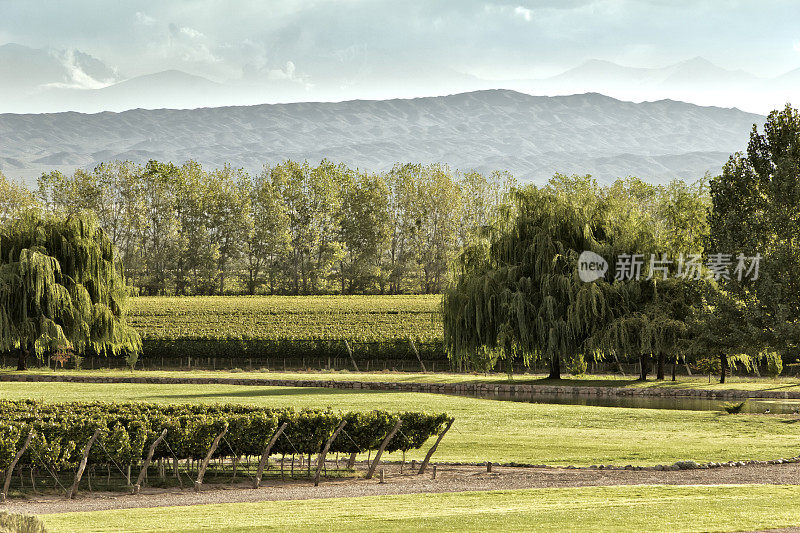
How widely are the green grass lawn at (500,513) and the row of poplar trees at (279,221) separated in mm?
88069

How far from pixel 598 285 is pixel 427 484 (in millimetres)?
28609

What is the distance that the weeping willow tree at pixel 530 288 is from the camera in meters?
43.8

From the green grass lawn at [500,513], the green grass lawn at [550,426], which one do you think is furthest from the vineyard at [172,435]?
the green grass lawn at [500,513]

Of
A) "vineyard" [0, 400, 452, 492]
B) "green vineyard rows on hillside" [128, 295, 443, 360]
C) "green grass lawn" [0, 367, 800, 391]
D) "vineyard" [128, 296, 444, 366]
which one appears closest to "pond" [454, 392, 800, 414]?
"green grass lawn" [0, 367, 800, 391]

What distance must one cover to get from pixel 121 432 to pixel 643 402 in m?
25.5

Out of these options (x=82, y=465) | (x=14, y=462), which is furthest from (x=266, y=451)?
(x=14, y=462)

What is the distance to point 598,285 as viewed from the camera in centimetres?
4453

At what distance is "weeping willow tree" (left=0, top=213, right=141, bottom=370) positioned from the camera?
48594 mm

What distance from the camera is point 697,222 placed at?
5016cm

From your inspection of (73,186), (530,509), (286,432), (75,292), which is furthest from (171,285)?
(530,509)

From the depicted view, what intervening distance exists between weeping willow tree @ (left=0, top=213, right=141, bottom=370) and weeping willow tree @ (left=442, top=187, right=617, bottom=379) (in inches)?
813

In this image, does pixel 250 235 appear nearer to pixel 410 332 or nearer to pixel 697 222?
pixel 410 332

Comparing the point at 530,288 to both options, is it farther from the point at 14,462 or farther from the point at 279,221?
the point at 279,221

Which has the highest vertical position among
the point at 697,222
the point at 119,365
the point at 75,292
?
the point at 697,222
